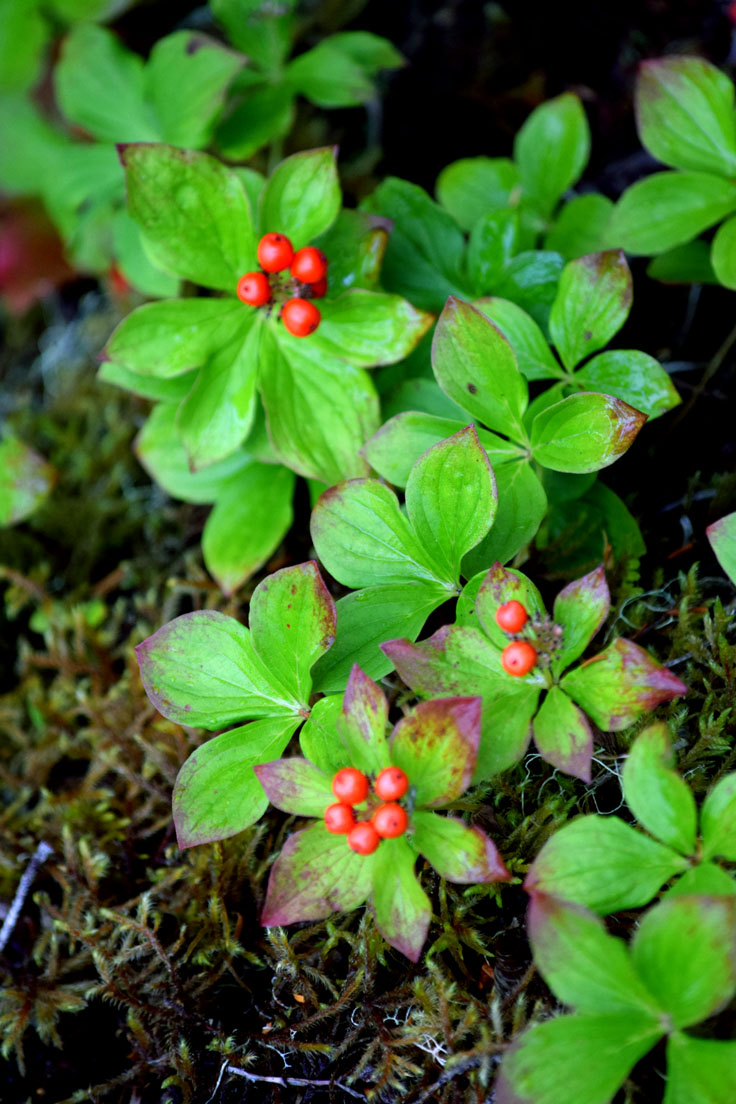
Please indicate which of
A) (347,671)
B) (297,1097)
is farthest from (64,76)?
(297,1097)

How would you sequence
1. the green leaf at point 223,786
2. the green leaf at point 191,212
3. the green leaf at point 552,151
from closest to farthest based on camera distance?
the green leaf at point 223,786 < the green leaf at point 191,212 < the green leaf at point 552,151

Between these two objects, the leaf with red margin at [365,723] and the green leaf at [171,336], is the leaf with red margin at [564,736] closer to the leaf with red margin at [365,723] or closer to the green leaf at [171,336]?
the leaf with red margin at [365,723]

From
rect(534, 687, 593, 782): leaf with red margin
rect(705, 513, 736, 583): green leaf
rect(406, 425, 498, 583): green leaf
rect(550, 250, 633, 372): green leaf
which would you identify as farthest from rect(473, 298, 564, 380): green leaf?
rect(534, 687, 593, 782): leaf with red margin

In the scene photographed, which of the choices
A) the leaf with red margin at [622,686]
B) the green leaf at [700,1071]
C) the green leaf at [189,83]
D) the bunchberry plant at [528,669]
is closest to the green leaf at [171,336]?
the green leaf at [189,83]

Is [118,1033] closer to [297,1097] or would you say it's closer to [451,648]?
[297,1097]

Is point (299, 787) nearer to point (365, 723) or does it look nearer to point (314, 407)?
point (365, 723)

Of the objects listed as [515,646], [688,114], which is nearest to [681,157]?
[688,114]
